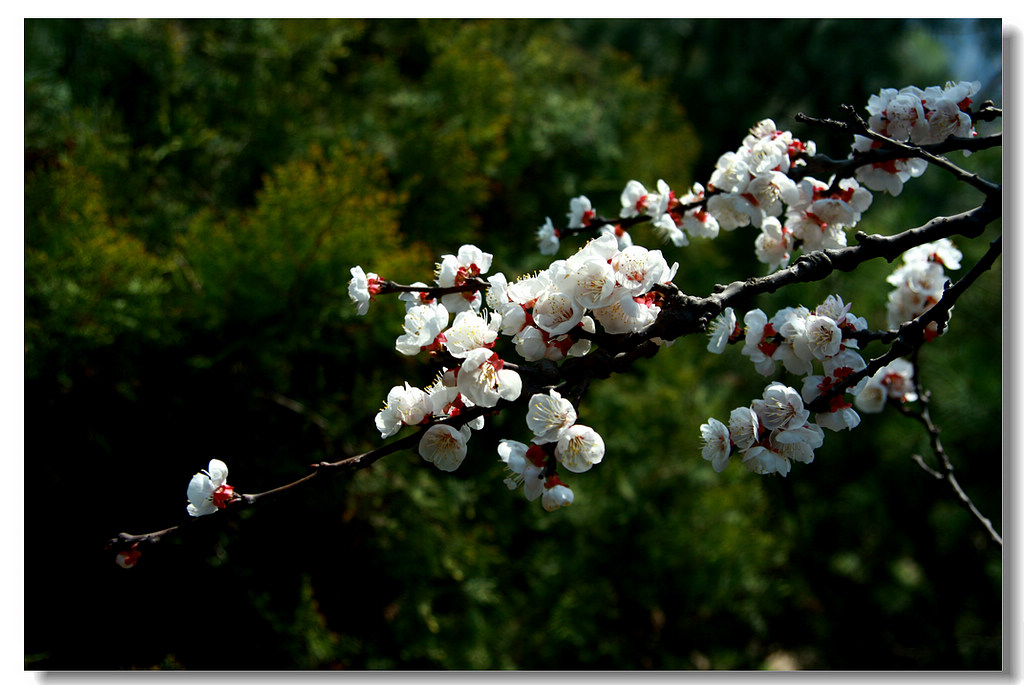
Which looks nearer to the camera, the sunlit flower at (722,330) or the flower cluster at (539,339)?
the flower cluster at (539,339)

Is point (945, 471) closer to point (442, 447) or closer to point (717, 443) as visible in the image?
point (717, 443)

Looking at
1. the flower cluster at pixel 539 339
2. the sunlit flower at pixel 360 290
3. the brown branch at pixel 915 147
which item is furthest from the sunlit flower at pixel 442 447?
the brown branch at pixel 915 147

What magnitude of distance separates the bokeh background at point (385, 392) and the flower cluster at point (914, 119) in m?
0.40

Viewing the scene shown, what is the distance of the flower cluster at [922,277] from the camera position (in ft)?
2.78

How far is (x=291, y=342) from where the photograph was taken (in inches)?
51.4

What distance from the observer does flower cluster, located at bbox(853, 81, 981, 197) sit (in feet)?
2.14

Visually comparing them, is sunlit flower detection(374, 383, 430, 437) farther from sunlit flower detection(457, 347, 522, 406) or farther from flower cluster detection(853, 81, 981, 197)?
flower cluster detection(853, 81, 981, 197)

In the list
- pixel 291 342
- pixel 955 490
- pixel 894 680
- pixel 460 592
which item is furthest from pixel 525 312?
pixel 460 592

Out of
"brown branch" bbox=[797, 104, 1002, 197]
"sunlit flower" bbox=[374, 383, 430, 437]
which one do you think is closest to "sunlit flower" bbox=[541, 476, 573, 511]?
"sunlit flower" bbox=[374, 383, 430, 437]

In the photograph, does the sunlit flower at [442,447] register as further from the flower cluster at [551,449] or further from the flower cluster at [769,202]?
the flower cluster at [769,202]
